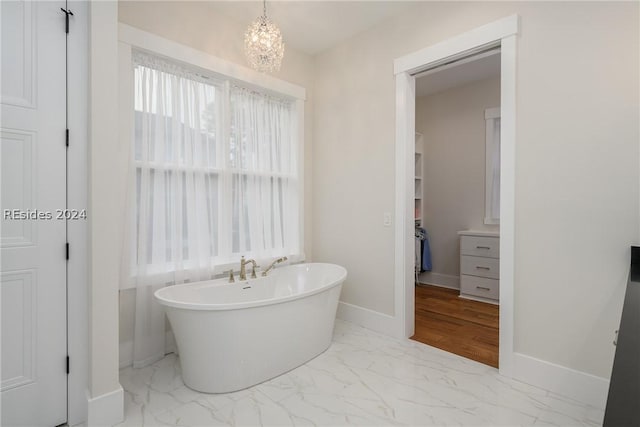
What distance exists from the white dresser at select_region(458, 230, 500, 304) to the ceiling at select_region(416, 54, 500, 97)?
6.69 feet

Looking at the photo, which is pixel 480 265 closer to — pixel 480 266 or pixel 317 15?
pixel 480 266

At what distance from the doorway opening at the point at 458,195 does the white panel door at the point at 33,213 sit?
9.48ft

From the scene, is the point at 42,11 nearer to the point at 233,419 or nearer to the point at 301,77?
the point at 301,77

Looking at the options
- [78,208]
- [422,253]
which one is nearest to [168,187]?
[78,208]

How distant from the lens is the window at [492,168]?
420 centimetres

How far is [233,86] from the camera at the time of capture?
2.87m

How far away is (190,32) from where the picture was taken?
2.56m

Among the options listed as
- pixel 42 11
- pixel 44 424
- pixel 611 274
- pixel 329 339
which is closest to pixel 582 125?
pixel 611 274

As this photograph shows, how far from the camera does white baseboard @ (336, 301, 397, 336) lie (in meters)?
2.88

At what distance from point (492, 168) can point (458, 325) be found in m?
2.26

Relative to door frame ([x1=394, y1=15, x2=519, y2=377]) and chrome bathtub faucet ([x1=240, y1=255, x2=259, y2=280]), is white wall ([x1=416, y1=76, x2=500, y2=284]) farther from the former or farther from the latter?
chrome bathtub faucet ([x1=240, y1=255, x2=259, y2=280])

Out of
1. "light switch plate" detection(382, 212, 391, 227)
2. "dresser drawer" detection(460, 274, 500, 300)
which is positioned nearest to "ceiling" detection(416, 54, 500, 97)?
"light switch plate" detection(382, 212, 391, 227)

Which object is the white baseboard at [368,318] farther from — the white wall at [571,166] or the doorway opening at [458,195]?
the white wall at [571,166]

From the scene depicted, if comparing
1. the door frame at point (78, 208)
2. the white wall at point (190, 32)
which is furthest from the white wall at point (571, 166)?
the door frame at point (78, 208)
